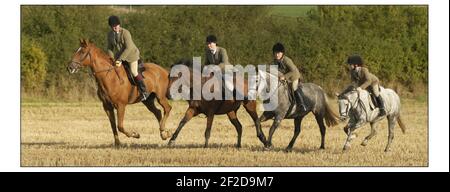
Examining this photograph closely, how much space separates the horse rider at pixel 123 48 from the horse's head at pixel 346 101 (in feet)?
11.9

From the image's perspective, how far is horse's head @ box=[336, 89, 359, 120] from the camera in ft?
54.2

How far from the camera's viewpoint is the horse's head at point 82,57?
54.6 ft

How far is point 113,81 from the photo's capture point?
55.8ft

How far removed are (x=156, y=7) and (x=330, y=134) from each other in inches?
505

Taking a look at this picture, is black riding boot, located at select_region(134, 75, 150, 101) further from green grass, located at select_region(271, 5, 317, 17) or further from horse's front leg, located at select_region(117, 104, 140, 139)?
green grass, located at select_region(271, 5, 317, 17)

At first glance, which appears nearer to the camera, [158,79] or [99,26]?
[158,79]

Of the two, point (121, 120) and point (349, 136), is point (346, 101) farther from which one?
point (121, 120)

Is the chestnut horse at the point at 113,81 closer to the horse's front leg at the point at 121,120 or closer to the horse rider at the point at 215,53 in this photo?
the horse's front leg at the point at 121,120

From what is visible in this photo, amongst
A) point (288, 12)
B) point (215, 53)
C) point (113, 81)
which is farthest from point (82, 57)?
point (288, 12)

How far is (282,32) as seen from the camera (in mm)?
31344

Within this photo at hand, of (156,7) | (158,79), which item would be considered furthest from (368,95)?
(156,7)

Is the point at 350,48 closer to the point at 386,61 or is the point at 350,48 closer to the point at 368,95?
the point at 386,61

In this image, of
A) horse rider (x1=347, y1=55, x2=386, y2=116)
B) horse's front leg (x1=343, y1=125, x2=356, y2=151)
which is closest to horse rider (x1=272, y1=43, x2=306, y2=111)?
horse rider (x1=347, y1=55, x2=386, y2=116)

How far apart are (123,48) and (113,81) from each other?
63cm
